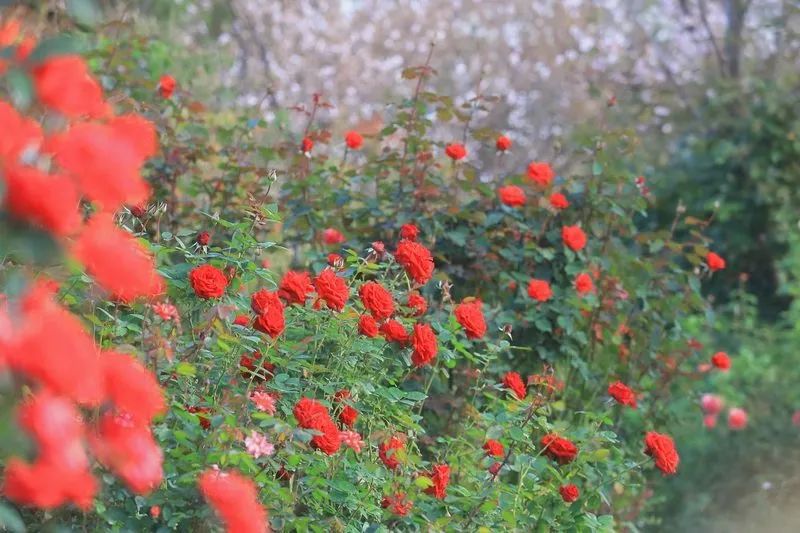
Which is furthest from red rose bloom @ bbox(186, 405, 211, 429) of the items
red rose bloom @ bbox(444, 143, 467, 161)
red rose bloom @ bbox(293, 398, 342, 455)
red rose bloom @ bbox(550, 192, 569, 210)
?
red rose bloom @ bbox(550, 192, 569, 210)

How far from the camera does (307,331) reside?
2273mm

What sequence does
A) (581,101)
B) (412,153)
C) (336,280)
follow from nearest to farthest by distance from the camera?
(336,280)
(412,153)
(581,101)

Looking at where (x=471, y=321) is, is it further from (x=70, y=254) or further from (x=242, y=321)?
(x=70, y=254)

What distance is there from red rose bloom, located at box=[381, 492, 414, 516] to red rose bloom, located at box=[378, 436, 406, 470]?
0.21 feet

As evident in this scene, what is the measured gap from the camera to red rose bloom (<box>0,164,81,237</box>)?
972mm

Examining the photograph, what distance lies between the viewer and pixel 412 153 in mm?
3510

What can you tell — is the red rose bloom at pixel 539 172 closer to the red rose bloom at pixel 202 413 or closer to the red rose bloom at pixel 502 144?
the red rose bloom at pixel 502 144

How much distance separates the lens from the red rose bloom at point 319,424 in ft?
5.77

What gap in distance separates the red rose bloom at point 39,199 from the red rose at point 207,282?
0.89m

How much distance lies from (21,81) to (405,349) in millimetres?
1327

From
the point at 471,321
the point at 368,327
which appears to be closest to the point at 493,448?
the point at 471,321

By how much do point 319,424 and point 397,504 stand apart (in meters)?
0.34

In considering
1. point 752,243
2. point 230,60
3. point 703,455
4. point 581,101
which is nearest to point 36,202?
point 703,455

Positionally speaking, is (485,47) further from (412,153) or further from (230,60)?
(412,153)
